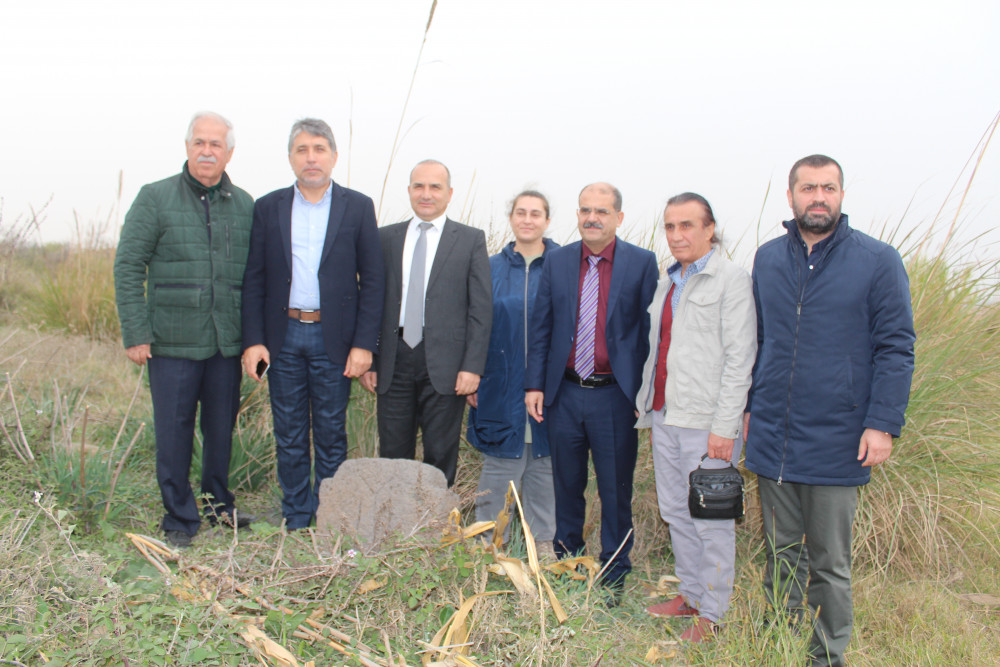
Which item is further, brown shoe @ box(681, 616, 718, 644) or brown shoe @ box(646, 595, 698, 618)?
brown shoe @ box(646, 595, 698, 618)

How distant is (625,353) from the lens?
10.9 feet

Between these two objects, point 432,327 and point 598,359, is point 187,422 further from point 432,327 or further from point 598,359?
point 598,359

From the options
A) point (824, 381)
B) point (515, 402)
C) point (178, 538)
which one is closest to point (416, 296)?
point (515, 402)

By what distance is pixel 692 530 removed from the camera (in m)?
3.15

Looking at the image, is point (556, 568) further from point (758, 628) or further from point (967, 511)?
point (967, 511)

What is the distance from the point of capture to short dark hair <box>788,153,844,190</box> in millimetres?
2740

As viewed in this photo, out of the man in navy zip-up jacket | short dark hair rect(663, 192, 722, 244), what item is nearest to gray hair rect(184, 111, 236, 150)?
short dark hair rect(663, 192, 722, 244)

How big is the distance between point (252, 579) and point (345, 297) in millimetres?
1595

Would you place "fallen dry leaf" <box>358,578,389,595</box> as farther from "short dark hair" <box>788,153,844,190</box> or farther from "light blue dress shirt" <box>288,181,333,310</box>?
"short dark hair" <box>788,153,844,190</box>

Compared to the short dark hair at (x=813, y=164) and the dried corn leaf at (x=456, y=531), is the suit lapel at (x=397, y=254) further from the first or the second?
the short dark hair at (x=813, y=164)

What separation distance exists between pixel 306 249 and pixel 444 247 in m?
0.71

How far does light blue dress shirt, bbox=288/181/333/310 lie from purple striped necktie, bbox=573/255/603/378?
4.45ft

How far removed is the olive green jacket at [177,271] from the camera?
137 inches

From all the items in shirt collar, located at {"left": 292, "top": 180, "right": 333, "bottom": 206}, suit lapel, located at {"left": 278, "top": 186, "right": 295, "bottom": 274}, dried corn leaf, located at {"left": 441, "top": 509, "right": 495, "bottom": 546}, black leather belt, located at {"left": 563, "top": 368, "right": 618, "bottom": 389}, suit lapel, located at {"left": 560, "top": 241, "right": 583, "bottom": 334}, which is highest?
shirt collar, located at {"left": 292, "top": 180, "right": 333, "bottom": 206}
